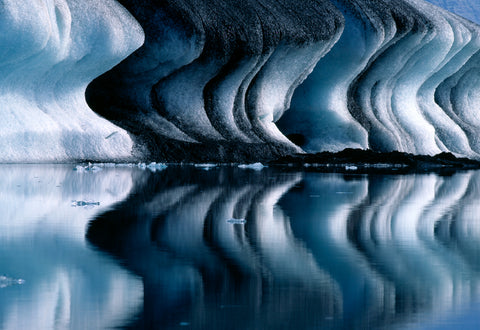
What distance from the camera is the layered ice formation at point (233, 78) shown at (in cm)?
1673

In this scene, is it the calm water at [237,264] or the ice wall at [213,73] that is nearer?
the calm water at [237,264]

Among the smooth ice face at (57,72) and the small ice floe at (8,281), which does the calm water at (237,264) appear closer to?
the small ice floe at (8,281)

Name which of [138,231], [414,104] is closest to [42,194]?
[138,231]

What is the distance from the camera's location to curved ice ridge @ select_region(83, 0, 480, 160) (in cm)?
1975

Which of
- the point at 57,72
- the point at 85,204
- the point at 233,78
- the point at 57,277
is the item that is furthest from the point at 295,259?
the point at 233,78

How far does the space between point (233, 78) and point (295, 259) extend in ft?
59.4

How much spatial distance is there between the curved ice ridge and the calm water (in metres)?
12.6

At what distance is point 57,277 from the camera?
3.30m

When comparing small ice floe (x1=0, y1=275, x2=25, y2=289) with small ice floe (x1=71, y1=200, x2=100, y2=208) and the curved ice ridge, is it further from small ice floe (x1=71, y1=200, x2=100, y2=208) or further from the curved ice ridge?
the curved ice ridge

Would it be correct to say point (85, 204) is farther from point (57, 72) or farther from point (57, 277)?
point (57, 72)

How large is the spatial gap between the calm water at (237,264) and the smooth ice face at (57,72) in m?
9.05

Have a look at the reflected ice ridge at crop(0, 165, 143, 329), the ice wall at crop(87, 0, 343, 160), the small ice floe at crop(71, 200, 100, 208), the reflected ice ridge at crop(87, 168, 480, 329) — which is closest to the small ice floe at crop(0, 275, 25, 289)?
the reflected ice ridge at crop(0, 165, 143, 329)

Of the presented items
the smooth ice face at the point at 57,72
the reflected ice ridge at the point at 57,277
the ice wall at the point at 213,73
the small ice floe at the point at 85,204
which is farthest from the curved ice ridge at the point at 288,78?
the reflected ice ridge at the point at 57,277

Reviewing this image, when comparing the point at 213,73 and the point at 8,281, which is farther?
the point at 213,73
